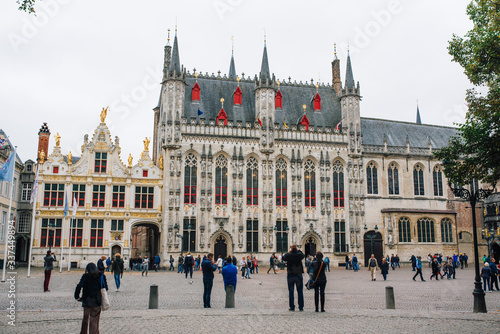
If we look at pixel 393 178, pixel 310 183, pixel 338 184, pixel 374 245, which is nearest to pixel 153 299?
pixel 310 183

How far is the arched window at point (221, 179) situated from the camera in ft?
158

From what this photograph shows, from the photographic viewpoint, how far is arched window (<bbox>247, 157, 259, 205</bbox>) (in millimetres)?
48906

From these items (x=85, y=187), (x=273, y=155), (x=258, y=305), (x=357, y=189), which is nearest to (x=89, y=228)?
(x=85, y=187)

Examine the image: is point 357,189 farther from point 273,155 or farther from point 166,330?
point 166,330

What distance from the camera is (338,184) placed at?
169 feet

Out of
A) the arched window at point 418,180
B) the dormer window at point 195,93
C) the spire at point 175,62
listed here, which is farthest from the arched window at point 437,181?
the spire at point 175,62

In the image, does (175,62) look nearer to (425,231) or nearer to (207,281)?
(425,231)

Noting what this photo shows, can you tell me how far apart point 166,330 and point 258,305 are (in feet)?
19.0

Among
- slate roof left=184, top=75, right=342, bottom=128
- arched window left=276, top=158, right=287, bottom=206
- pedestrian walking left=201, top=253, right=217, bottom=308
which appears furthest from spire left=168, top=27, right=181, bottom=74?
pedestrian walking left=201, top=253, right=217, bottom=308

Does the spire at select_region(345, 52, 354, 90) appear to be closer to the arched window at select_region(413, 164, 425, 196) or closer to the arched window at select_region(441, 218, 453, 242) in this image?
the arched window at select_region(413, 164, 425, 196)

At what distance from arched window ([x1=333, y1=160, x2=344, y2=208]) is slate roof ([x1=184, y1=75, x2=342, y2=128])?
17.5 feet

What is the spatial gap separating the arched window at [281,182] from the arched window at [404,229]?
13.5 m

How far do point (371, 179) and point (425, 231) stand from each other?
330 inches

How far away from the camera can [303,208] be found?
49.8 metres
